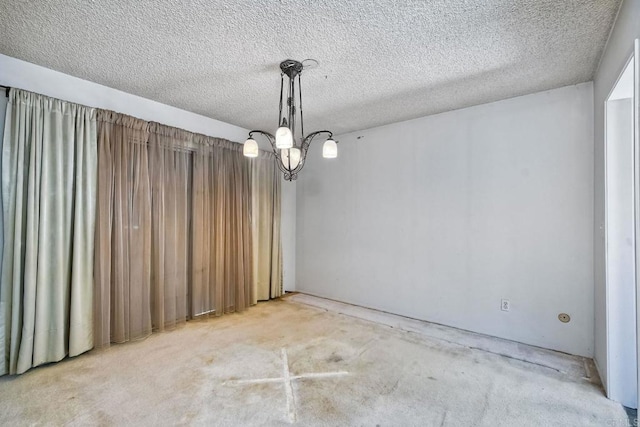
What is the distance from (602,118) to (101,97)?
4.44 m

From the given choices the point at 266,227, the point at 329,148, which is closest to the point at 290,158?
the point at 329,148

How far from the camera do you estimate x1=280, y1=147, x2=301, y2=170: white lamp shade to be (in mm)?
2453

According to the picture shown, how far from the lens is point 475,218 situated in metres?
3.35

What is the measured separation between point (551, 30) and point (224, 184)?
11.5ft

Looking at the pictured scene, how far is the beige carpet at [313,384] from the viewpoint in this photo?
75.0 inches

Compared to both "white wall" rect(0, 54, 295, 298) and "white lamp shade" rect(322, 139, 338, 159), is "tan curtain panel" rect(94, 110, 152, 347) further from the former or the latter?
"white lamp shade" rect(322, 139, 338, 159)

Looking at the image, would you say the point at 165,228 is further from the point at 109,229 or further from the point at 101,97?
the point at 101,97

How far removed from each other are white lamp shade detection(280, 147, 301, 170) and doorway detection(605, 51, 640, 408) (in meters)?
2.29

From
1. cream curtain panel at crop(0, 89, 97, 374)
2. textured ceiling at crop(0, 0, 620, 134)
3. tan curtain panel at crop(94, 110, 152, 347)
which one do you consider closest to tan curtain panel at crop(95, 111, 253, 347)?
tan curtain panel at crop(94, 110, 152, 347)

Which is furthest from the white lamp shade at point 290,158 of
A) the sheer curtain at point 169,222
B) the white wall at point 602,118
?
the white wall at point 602,118

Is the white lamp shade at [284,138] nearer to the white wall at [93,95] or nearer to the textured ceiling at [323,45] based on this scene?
the textured ceiling at [323,45]

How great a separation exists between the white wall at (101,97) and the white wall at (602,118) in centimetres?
390

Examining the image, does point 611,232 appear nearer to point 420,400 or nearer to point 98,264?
point 420,400

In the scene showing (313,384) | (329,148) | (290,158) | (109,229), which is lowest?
(313,384)
